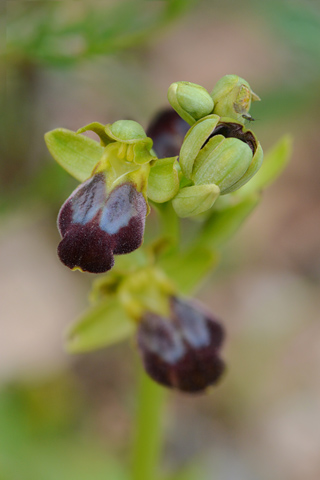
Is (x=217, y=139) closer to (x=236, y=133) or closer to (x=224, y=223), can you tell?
(x=236, y=133)

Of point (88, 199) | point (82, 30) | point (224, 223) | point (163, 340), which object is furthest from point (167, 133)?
point (82, 30)

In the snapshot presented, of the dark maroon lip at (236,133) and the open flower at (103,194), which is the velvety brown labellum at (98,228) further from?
the dark maroon lip at (236,133)

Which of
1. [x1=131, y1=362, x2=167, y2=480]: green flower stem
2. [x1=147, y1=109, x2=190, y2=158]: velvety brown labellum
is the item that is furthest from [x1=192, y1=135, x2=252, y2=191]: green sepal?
[x1=131, y1=362, x2=167, y2=480]: green flower stem

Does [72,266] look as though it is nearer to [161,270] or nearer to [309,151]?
[161,270]

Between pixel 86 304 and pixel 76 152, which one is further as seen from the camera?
pixel 86 304

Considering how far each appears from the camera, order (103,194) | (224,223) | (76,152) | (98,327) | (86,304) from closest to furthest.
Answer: (103,194)
(76,152)
(224,223)
(98,327)
(86,304)

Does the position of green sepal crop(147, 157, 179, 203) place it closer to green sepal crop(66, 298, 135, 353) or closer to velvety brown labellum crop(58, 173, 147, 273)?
velvety brown labellum crop(58, 173, 147, 273)
